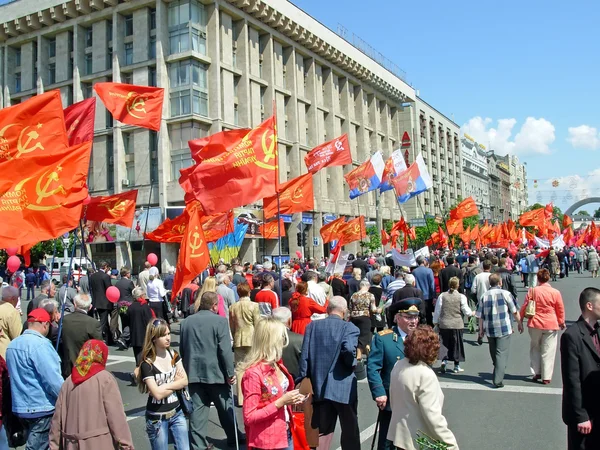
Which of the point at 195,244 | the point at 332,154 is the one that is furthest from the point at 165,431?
the point at 332,154

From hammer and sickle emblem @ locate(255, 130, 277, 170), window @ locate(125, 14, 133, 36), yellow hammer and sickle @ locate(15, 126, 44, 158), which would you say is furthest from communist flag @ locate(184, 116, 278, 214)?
window @ locate(125, 14, 133, 36)

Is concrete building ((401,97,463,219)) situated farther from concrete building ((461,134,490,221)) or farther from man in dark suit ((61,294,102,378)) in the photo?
man in dark suit ((61,294,102,378))

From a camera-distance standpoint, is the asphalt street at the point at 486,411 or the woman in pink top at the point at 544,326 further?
the woman in pink top at the point at 544,326

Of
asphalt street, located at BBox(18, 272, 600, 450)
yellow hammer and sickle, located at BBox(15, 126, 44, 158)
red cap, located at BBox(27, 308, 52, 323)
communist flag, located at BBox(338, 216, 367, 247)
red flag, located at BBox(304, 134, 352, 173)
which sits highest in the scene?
red flag, located at BBox(304, 134, 352, 173)

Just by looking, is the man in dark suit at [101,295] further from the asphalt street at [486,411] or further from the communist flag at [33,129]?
the communist flag at [33,129]

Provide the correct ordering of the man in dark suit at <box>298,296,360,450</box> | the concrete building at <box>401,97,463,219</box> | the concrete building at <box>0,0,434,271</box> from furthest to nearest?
1. the concrete building at <box>401,97,463,219</box>
2. the concrete building at <box>0,0,434,271</box>
3. the man in dark suit at <box>298,296,360,450</box>

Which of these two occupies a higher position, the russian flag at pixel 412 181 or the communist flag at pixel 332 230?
the russian flag at pixel 412 181

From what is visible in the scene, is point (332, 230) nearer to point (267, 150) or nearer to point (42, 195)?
point (267, 150)

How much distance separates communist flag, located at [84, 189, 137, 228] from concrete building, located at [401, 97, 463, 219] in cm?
5444

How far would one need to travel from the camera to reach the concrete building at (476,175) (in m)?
99.9

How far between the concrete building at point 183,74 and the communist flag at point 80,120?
29.2 meters

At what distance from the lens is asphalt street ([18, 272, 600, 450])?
622 centimetres

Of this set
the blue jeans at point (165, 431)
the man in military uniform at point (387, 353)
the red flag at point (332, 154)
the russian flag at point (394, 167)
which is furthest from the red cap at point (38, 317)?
the russian flag at point (394, 167)

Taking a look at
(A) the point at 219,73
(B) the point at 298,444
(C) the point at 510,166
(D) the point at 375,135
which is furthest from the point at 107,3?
(C) the point at 510,166
